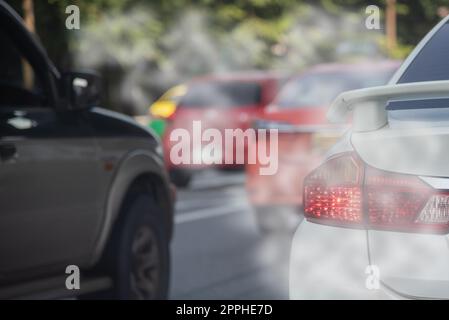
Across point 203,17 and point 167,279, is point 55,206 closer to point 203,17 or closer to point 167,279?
point 167,279

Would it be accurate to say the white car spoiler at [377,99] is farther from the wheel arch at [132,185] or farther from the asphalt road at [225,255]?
the asphalt road at [225,255]

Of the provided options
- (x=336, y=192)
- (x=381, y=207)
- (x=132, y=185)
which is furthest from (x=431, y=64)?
(x=132, y=185)

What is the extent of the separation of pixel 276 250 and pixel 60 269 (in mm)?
4935

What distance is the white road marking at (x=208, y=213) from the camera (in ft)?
44.4

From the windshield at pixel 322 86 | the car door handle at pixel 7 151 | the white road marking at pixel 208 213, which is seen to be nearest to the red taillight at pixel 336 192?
the car door handle at pixel 7 151

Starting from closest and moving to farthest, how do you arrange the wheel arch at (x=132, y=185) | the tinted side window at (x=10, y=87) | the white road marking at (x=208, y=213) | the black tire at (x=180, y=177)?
the tinted side window at (x=10, y=87) → the wheel arch at (x=132, y=185) → the white road marking at (x=208, y=213) → the black tire at (x=180, y=177)

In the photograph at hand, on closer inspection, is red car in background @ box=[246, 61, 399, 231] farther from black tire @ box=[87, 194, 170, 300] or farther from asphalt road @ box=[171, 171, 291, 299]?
black tire @ box=[87, 194, 170, 300]

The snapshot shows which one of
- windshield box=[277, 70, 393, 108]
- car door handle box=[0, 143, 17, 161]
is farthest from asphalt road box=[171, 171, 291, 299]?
car door handle box=[0, 143, 17, 161]

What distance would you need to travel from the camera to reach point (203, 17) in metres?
41.9

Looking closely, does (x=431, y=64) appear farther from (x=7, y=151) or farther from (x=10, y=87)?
(x=10, y=87)

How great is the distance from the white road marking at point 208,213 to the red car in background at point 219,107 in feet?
7.69

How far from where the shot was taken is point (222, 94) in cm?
1838

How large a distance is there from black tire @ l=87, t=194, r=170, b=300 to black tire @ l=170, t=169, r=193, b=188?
11804 mm
